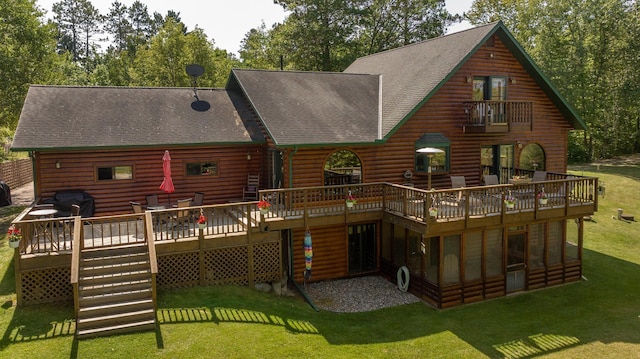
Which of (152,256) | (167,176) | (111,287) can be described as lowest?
(111,287)

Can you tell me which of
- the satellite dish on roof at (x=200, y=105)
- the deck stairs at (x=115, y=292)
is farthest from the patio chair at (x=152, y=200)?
the satellite dish on roof at (x=200, y=105)

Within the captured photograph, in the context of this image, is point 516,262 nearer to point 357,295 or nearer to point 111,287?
point 357,295

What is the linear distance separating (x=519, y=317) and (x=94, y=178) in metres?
14.8

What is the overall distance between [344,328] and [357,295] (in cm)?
293

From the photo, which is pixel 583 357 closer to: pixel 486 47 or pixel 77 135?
pixel 486 47

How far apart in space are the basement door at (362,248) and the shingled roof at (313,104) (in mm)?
3468

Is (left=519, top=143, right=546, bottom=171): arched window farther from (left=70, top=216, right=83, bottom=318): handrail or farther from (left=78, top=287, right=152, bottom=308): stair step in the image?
(left=70, top=216, right=83, bottom=318): handrail

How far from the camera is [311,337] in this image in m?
11.9

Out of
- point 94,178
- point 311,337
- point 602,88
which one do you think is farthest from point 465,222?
point 602,88

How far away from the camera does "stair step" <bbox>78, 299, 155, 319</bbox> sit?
11.2m

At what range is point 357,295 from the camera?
1570 centimetres

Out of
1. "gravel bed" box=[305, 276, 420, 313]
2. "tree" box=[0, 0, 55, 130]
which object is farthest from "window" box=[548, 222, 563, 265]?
"tree" box=[0, 0, 55, 130]

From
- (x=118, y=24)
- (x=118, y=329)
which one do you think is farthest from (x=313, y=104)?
(x=118, y=24)

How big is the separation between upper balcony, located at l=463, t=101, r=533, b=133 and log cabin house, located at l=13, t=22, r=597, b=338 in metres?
0.05
